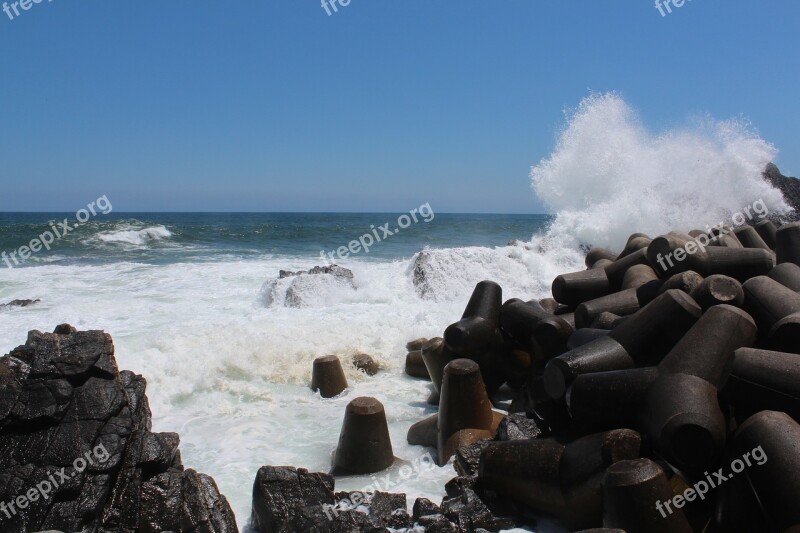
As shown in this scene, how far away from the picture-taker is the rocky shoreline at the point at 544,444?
4070mm

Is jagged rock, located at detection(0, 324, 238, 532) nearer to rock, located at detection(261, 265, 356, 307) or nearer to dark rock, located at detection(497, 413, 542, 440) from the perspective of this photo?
dark rock, located at detection(497, 413, 542, 440)

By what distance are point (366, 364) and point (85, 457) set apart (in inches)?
207

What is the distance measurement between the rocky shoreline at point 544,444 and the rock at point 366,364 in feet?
10.8

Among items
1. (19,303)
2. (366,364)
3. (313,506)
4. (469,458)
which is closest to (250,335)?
(366,364)

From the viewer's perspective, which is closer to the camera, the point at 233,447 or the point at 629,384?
the point at 629,384

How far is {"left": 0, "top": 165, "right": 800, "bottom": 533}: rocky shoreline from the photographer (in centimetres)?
407

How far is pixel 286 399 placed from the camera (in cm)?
852

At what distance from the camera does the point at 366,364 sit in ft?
32.3

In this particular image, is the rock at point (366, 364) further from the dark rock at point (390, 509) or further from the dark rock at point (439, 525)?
the dark rock at point (439, 525)

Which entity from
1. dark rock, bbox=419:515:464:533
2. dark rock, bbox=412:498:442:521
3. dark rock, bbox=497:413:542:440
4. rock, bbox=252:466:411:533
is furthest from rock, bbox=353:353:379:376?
dark rock, bbox=419:515:464:533

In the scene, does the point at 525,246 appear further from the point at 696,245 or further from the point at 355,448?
the point at 355,448

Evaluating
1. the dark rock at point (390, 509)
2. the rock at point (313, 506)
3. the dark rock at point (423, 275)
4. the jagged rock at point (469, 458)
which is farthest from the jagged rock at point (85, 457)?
the dark rock at point (423, 275)

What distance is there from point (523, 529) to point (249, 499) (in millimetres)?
2504

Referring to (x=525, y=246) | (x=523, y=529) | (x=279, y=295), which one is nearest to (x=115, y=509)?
(x=523, y=529)
